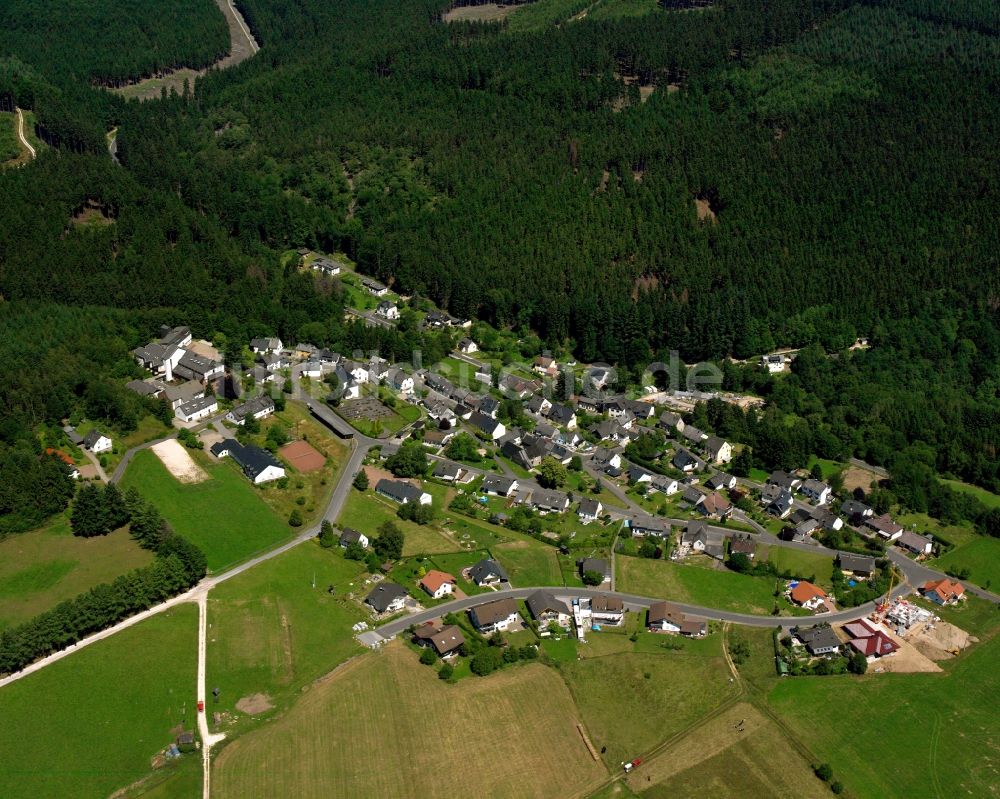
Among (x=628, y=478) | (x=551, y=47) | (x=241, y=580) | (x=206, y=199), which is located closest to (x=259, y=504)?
(x=241, y=580)

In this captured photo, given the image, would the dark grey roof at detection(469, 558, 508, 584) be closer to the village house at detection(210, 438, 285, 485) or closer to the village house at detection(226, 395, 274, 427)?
the village house at detection(210, 438, 285, 485)

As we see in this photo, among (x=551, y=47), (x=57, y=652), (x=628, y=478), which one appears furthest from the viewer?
(x=551, y=47)

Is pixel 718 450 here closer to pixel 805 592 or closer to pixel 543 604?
pixel 805 592

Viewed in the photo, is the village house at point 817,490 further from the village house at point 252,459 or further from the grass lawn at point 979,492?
the village house at point 252,459

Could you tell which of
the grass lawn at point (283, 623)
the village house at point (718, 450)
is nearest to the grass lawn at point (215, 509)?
the grass lawn at point (283, 623)

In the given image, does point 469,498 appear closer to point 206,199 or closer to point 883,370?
point 883,370
